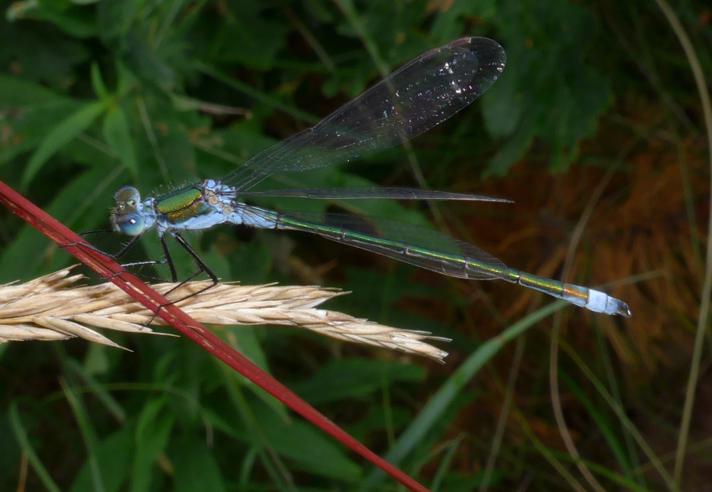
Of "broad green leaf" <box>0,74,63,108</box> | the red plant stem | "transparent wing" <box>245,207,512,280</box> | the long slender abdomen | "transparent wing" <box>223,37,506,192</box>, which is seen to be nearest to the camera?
the red plant stem

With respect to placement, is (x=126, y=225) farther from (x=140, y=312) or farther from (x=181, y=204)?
(x=140, y=312)

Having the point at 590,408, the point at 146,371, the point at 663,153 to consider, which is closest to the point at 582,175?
the point at 663,153

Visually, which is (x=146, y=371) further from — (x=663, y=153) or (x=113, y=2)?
(x=663, y=153)

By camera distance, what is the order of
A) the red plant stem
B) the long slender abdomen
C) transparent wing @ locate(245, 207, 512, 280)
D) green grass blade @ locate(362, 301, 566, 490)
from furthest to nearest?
1. green grass blade @ locate(362, 301, 566, 490)
2. transparent wing @ locate(245, 207, 512, 280)
3. the long slender abdomen
4. the red plant stem

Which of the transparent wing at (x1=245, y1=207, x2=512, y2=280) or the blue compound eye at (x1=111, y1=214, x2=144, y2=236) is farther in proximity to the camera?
the transparent wing at (x1=245, y1=207, x2=512, y2=280)

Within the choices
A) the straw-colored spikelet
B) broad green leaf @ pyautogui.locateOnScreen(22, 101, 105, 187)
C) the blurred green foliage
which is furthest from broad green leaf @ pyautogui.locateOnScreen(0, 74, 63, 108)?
the straw-colored spikelet

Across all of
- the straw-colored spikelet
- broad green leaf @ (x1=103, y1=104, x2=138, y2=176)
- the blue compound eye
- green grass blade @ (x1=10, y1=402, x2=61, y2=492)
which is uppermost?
broad green leaf @ (x1=103, y1=104, x2=138, y2=176)

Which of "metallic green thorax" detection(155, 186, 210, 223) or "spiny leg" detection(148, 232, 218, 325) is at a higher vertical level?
"metallic green thorax" detection(155, 186, 210, 223)

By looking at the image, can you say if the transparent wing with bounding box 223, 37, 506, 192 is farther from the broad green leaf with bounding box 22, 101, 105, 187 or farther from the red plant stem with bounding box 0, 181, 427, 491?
the red plant stem with bounding box 0, 181, 427, 491
